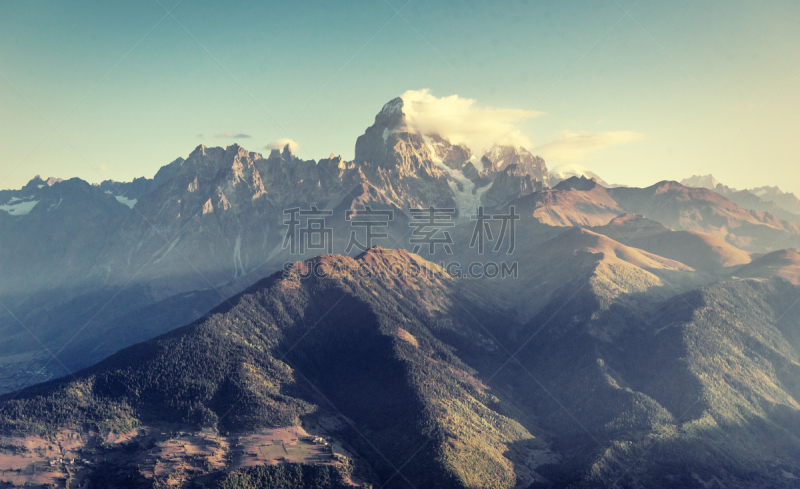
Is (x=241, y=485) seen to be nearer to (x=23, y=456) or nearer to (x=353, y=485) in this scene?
(x=353, y=485)

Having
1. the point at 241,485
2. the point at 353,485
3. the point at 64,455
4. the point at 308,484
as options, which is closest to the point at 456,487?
the point at 353,485

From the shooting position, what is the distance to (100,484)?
622 feet

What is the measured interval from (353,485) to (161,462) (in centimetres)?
6677

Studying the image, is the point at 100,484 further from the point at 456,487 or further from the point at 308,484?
the point at 456,487

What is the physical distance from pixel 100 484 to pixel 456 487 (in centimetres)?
11918

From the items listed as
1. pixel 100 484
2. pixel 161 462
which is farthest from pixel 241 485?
pixel 100 484

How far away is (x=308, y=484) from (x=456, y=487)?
5123 cm

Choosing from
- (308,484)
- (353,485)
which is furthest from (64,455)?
(353,485)

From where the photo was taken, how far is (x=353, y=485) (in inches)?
7854

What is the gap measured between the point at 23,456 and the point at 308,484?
96.6 meters

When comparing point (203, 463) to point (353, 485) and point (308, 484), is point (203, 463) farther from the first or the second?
point (353, 485)

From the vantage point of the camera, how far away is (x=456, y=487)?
199750 millimetres

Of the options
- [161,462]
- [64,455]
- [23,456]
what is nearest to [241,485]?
[161,462]

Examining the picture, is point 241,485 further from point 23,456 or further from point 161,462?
point 23,456
